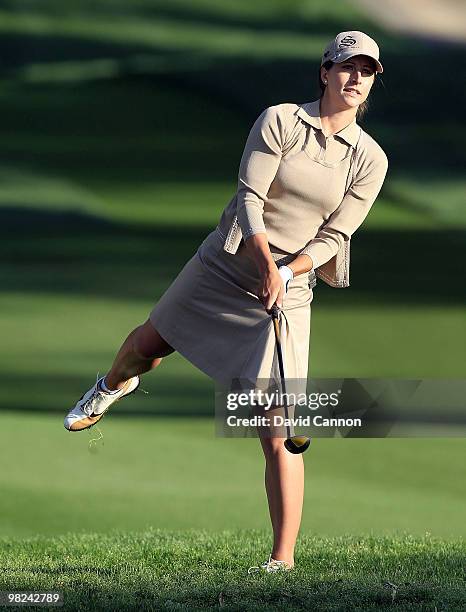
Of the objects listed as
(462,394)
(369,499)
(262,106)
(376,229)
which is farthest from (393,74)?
(369,499)

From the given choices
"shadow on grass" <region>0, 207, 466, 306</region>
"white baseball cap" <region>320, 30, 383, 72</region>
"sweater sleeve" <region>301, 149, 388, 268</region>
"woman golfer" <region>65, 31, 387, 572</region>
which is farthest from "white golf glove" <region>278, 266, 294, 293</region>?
"shadow on grass" <region>0, 207, 466, 306</region>

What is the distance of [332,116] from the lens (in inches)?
171

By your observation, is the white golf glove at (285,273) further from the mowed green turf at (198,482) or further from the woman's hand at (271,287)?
the mowed green turf at (198,482)

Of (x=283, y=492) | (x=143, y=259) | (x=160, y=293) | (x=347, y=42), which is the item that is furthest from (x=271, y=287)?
(x=143, y=259)

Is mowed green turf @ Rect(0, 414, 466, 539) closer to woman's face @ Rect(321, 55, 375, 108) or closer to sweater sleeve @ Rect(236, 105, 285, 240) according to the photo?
sweater sleeve @ Rect(236, 105, 285, 240)

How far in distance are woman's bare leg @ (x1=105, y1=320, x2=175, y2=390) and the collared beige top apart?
0.53 metres

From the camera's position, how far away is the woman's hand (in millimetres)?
4227

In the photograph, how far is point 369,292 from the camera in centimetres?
998

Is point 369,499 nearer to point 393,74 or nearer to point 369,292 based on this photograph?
point 369,292

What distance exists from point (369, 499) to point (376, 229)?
610cm

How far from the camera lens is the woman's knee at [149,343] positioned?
15.8 ft

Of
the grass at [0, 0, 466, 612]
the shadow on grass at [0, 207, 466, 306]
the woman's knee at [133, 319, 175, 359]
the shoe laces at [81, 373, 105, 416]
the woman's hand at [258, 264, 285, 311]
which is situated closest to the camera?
the woman's hand at [258, 264, 285, 311]

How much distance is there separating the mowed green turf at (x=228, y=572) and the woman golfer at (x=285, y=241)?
23 cm

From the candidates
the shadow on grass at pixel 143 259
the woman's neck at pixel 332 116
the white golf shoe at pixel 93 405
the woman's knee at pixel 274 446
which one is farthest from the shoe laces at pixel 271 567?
the shadow on grass at pixel 143 259
